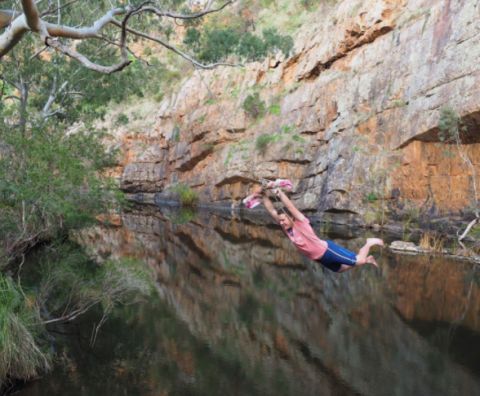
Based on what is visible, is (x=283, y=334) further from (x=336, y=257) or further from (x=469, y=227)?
(x=469, y=227)

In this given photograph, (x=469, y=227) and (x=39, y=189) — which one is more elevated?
(x=469, y=227)

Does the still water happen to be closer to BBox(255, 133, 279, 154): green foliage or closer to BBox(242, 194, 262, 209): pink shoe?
BBox(242, 194, 262, 209): pink shoe

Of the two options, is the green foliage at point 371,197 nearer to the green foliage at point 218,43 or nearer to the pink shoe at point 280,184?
the green foliage at point 218,43

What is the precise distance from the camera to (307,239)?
7066 millimetres

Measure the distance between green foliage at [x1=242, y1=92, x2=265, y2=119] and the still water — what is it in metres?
21.4

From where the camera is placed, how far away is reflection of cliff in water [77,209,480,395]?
25.2 feet

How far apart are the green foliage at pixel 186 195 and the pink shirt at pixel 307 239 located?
32.4m

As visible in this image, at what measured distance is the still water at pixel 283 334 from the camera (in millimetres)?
7391

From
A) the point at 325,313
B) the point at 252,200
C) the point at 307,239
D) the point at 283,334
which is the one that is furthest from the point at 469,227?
the point at 252,200

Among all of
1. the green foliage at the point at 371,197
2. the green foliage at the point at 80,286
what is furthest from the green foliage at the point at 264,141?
the green foliage at the point at 80,286

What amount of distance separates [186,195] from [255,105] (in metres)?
8.68

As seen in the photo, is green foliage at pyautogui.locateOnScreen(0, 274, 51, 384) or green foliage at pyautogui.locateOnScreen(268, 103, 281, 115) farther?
green foliage at pyautogui.locateOnScreen(268, 103, 281, 115)

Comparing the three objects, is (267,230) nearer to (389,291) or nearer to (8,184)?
(389,291)

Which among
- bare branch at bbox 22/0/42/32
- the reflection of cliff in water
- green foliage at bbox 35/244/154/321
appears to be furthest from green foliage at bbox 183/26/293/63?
bare branch at bbox 22/0/42/32
